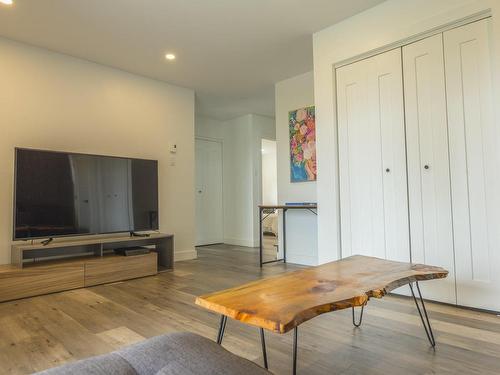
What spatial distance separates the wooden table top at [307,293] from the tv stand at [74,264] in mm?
2406

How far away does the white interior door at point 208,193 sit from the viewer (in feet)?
20.0

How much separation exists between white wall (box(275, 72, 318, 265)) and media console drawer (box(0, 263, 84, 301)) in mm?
2560

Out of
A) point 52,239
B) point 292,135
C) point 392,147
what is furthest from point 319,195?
point 52,239

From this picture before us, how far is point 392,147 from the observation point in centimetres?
274

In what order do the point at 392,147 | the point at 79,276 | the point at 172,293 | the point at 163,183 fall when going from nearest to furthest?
the point at 392,147 < the point at 172,293 < the point at 79,276 < the point at 163,183

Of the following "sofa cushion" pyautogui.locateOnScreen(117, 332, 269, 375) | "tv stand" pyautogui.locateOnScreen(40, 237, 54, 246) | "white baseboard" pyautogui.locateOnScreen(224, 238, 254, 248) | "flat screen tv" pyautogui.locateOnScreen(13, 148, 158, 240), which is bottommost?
"white baseboard" pyautogui.locateOnScreen(224, 238, 254, 248)

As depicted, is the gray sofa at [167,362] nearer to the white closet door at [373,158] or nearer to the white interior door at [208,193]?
the white closet door at [373,158]

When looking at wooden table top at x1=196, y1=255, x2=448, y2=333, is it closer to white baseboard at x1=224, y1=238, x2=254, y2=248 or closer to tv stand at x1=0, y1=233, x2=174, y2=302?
tv stand at x1=0, y1=233, x2=174, y2=302

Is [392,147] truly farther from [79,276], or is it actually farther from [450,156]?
[79,276]

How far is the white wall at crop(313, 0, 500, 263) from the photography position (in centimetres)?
250

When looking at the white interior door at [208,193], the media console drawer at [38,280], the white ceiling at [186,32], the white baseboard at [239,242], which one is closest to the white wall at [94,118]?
the white ceiling at [186,32]

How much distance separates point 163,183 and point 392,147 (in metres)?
2.91

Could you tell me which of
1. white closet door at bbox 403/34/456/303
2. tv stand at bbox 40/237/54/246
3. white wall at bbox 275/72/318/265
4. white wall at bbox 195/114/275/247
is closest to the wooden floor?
white closet door at bbox 403/34/456/303

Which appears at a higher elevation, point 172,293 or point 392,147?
point 392,147
